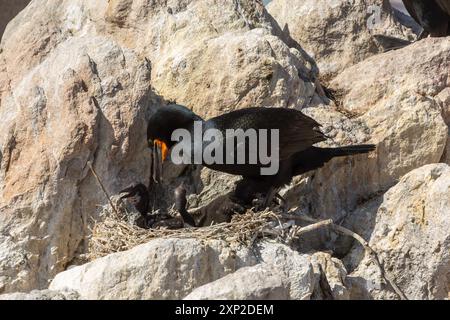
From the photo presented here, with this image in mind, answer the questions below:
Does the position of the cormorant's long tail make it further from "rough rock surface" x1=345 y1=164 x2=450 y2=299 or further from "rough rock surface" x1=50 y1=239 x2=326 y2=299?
"rough rock surface" x1=50 y1=239 x2=326 y2=299

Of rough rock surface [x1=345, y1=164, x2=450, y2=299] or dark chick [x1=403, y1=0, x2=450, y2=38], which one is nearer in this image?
rough rock surface [x1=345, y1=164, x2=450, y2=299]

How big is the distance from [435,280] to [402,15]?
15.4 ft

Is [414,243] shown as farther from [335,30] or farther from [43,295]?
[335,30]

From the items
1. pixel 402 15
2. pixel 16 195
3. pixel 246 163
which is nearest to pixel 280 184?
pixel 246 163

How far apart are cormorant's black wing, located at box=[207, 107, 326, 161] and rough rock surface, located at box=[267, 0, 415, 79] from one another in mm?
2484

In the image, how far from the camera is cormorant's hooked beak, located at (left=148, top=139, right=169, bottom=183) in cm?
1073

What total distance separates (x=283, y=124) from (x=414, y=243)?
133 centimetres

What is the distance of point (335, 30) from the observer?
43.7 feet

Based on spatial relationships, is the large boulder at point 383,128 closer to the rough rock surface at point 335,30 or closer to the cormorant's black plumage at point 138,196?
the rough rock surface at point 335,30

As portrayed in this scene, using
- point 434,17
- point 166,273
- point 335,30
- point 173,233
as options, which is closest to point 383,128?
point 335,30

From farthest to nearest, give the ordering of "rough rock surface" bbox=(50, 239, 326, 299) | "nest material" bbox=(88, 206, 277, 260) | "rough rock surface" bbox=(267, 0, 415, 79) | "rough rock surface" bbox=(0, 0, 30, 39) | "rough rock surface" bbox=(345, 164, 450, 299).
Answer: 1. "rough rock surface" bbox=(0, 0, 30, 39)
2. "rough rock surface" bbox=(267, 0, 415, 79)
3. "rough rock surface" bbox=(345, 164, 450, 299)
4. "nest material" bbox=(88, 206, 277, 260)
5. "rough rock surface" bbox=(50, 239, 326, 299)

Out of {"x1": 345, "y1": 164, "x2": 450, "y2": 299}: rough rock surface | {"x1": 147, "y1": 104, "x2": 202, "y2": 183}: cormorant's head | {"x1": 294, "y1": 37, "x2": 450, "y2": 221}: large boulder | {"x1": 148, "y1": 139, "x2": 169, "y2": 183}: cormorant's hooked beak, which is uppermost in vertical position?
{"x1": 147, "y1": 104, "x2": 202, "y2": 183}: cormorant's head

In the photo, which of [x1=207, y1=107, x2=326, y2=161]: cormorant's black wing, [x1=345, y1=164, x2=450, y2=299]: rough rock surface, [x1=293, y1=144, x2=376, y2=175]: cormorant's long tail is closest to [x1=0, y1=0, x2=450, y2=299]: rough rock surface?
[x1=345, y1=164, x2=450, y2=299]: rough rock surface

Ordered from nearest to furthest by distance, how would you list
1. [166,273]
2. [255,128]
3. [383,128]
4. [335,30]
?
[166,273] → [255,128] → [383,128] → [335,30]
